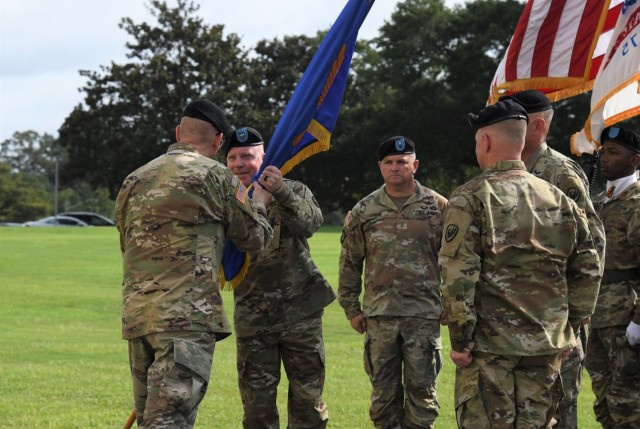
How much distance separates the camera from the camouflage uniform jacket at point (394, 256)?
23.9 feet

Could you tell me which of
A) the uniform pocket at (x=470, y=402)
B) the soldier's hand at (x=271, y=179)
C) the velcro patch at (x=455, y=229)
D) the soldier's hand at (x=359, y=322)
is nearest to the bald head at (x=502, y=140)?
the velcro patch at (x=455, y=229)

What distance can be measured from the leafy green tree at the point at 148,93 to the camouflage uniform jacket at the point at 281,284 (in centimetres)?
5388

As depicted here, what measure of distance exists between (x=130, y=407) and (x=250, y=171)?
2954 mm

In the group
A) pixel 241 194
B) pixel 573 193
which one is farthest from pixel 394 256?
pixel 241 194

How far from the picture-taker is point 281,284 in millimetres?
6855

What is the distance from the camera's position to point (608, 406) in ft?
22.6

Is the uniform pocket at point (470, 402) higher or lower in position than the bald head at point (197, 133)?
lower

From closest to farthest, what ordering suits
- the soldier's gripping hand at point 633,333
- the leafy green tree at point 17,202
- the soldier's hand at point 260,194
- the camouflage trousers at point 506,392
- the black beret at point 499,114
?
the camouflage trousers at point 506,392 < the black beret at point 499,114 < the soldier's hand at point 260,194 < the soldier's gripping hand at point 633,333 < the leafy green tree at point 17,202

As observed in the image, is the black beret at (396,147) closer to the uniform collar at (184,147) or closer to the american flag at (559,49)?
the american flag at (559,49)

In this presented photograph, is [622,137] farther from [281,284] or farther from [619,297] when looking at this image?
[281,284]

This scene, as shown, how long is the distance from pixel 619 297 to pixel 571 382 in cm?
96

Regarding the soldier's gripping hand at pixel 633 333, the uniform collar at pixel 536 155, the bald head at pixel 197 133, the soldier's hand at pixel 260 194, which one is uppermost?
the bald head at pixel 197 133

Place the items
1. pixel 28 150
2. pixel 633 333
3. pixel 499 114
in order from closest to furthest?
pixel 499 114, pixel 633 333, pixel 28 150

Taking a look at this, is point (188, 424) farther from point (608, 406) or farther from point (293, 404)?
point (608, 406)
